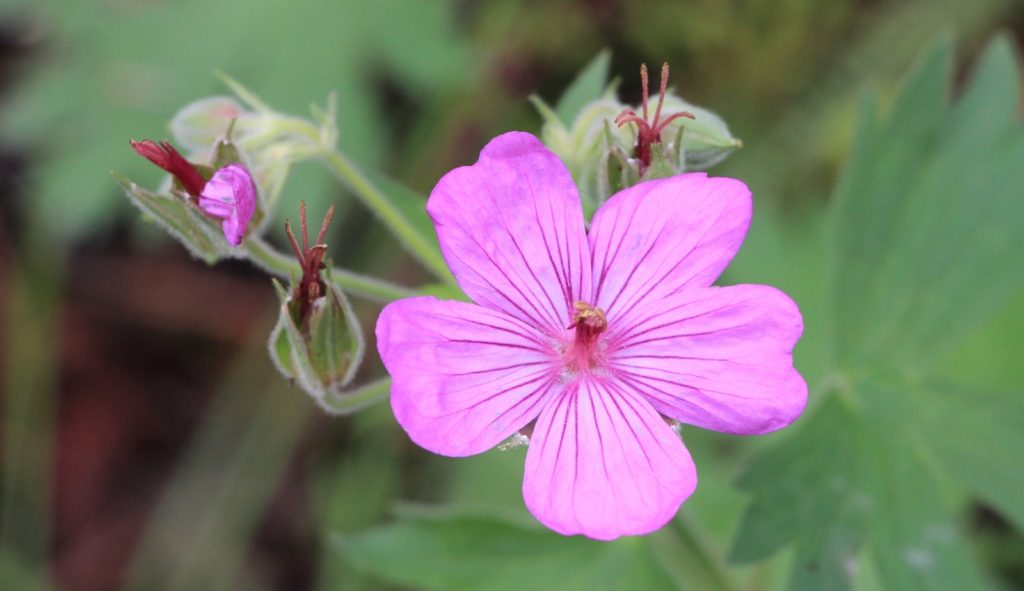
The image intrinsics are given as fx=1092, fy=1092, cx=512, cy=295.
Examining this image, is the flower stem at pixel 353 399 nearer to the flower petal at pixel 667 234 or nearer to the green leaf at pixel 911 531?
the flower petal at pixel 667 234

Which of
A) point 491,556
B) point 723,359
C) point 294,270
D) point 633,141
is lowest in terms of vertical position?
point 491,556

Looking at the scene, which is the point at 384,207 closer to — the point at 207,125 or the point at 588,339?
the point at 207,125

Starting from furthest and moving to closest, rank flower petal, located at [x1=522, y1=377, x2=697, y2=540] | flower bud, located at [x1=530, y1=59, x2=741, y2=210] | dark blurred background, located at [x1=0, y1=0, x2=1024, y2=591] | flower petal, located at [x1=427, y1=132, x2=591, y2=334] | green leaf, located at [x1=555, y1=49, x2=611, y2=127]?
dark blurred background, located at [x1=0, y1=0, x2=1024, y2=591] → green leaf, located at [x1=555, y1=49, x2=611, y2=127] → flower bud, located at [x1=530, y1=59, x2=741, y2=210] → flower petal, located at [x1=427, y1=132, x2=591, y2=334] → flower petal, located at [x1=522, y1=377, x2=697, y2=540]

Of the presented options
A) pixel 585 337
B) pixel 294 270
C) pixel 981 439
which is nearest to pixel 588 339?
pixel 585 337

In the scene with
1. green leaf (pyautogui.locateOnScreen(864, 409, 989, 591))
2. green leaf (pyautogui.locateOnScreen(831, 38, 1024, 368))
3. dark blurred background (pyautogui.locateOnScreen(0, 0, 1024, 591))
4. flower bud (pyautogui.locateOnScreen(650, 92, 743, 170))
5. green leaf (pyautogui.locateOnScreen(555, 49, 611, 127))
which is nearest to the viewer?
flower bud (pyautogui.locateOnScreen(650, 92, 743, 170))

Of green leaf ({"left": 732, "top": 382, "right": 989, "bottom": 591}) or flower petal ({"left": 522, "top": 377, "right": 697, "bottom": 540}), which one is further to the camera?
green leaf ({"left": 732, "top": 382, "right": 989, "bottom": 591})

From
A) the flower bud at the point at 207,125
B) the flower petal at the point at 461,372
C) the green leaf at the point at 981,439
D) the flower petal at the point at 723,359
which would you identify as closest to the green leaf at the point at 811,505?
the green leaf at the point at 981,439

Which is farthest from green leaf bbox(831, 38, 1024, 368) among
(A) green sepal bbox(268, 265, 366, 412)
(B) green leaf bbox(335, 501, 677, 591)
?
(A) green sepal bbox(268, 265, 366, 412)

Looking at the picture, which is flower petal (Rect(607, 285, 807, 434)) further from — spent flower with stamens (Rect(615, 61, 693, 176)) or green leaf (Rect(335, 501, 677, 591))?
green leaf (Rect(335, 501, 677, 591))
